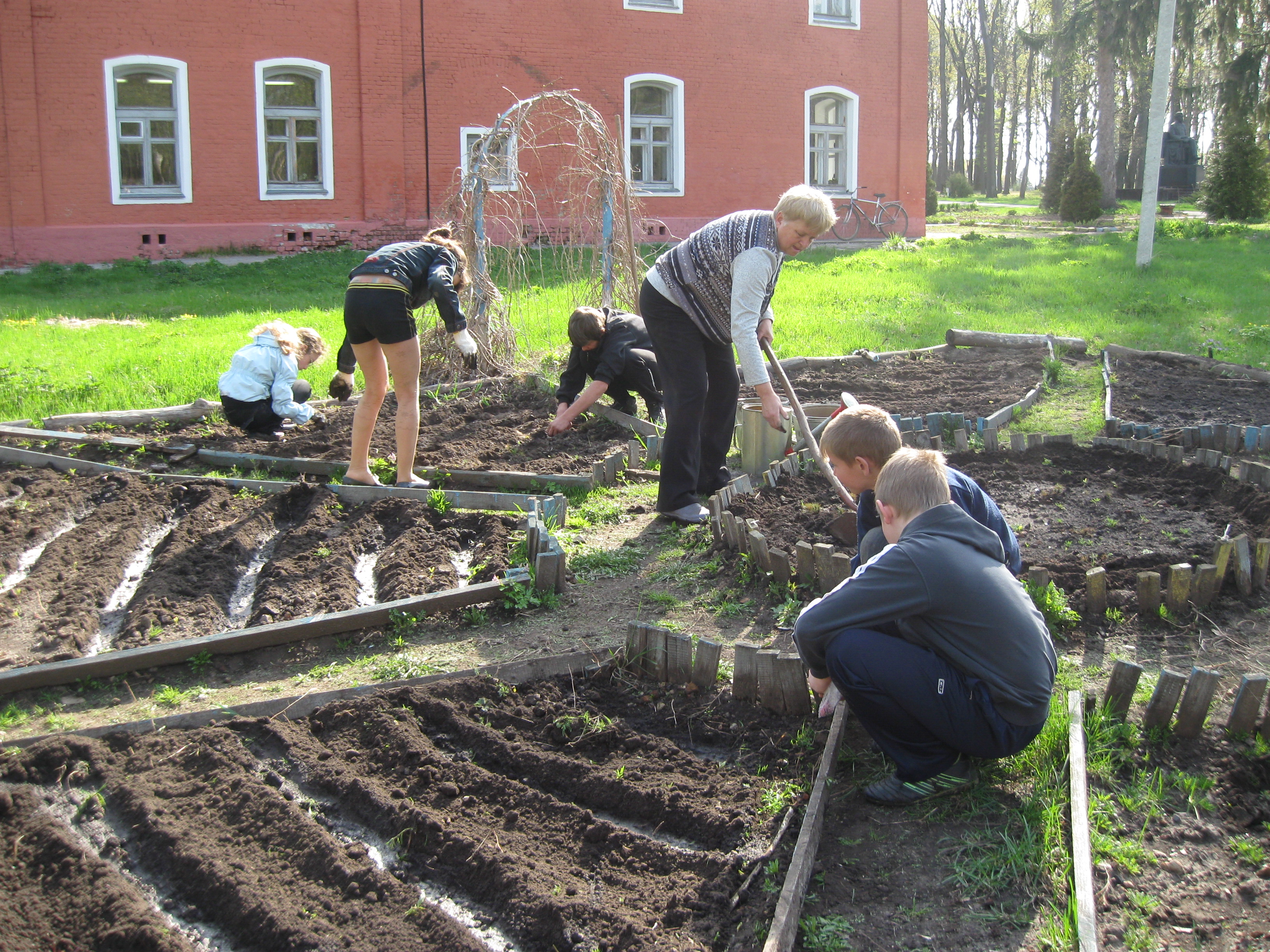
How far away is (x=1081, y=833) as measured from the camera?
2609 mm

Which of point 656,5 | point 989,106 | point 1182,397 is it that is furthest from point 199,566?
point 989,106

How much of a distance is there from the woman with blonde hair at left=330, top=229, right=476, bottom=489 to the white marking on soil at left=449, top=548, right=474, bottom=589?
0.86 m

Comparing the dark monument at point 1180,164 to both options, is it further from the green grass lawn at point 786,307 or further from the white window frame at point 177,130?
the white window frame at point 177,130

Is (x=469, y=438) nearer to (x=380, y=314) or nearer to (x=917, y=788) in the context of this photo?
(x=380, y=314)

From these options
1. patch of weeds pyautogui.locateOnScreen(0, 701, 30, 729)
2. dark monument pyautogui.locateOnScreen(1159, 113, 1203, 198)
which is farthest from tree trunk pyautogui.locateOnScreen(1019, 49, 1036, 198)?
patch of weeds pyautogui.locateOnScreen(0, 701, 30, 729)

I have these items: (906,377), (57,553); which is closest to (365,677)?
(57,553)

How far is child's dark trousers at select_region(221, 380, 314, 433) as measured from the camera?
714cm

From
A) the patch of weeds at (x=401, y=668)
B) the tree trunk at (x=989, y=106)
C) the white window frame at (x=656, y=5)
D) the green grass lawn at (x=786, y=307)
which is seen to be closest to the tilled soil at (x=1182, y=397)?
the green grass lawn at (x=786, y=307)

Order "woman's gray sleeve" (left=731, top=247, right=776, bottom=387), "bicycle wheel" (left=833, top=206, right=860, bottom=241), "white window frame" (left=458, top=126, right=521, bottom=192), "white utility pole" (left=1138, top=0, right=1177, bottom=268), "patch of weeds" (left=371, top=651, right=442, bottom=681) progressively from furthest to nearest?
1. "bicycle wheel" (left=833, top=206, right=860, bottom=241)
2. "white utility pole" (left=1138, top=0, right=1177, bottom=268)
3. "white window frame" (left=458, top=126, right=521, bottom=192)
4. "woman's gray sleeve" (left=731, top=247, right=776, bottom=387)
5. "patch of weeds" (left=371, top=651, right=442, bottom=681)

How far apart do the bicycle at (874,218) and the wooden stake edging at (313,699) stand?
19.9 m

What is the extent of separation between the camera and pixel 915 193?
2339 centimetres

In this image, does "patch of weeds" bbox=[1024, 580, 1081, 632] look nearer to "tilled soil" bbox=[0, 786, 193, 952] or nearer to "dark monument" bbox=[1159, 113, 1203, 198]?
"tilled soil" bbox=[0, 786, 193, 952]

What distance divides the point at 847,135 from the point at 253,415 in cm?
1873

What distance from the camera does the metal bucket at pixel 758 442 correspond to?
634 cm
